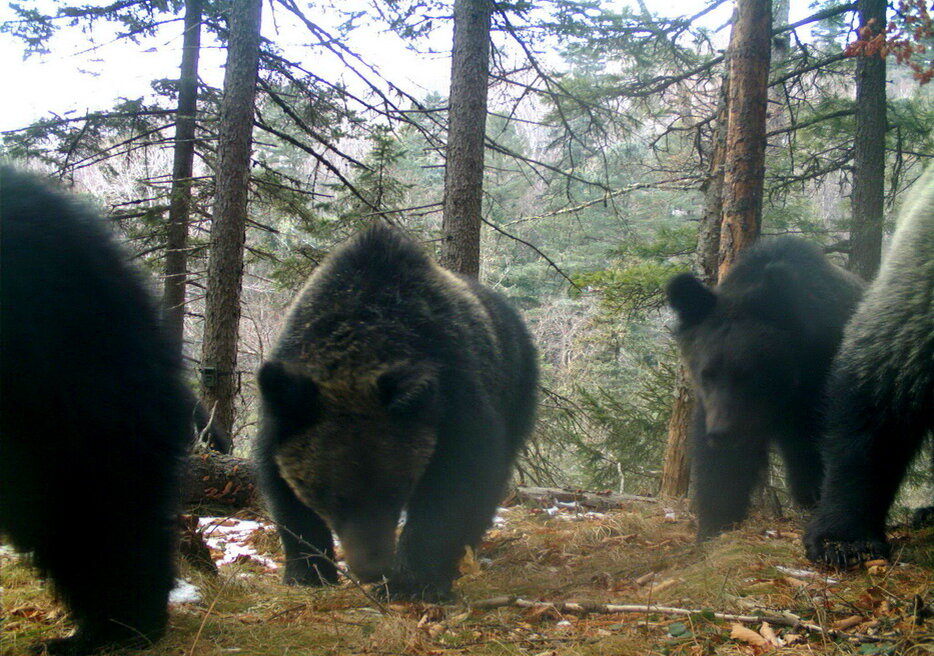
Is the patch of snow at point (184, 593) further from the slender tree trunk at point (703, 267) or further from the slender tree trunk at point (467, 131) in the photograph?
the slender tree trunk at point (703, 267)

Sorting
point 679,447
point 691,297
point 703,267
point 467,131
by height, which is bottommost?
point 679,447

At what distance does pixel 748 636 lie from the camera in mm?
2887

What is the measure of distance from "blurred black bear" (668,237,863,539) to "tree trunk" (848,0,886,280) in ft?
12.2

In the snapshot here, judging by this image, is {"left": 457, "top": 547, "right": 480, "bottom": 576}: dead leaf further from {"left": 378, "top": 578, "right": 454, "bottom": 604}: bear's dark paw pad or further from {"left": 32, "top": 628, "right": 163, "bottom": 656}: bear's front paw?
{"left": 32, "top": 628, "right": 163, "bottom": 656}: bear's front paw

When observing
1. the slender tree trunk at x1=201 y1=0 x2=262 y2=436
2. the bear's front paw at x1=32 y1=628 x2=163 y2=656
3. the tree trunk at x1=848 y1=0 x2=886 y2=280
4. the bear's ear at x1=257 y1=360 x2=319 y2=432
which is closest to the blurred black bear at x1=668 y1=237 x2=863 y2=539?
the bear's ear at x1=257 y1=360 x2=319 y2=432

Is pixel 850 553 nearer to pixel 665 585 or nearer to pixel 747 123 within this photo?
pixel 665 585

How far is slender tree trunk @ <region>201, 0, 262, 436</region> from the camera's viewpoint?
8367 mm

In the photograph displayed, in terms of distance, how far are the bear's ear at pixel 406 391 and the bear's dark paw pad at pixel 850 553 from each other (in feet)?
8.20

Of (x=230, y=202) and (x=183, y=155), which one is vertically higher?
(x=183, y=155)

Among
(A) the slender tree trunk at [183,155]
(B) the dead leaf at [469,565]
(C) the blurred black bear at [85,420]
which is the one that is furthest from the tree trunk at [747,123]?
(A) the slender tree trunk at [183,155]

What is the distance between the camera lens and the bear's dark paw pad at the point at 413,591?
4.05 metres

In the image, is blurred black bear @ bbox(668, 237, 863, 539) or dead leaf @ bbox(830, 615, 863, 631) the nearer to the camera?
dead leaf @ bbox(830, 615, 863, 631)

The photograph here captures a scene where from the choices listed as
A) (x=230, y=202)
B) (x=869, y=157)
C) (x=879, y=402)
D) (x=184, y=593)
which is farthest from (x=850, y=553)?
(x=230, y=202)

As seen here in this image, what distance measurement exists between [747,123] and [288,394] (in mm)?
5402
